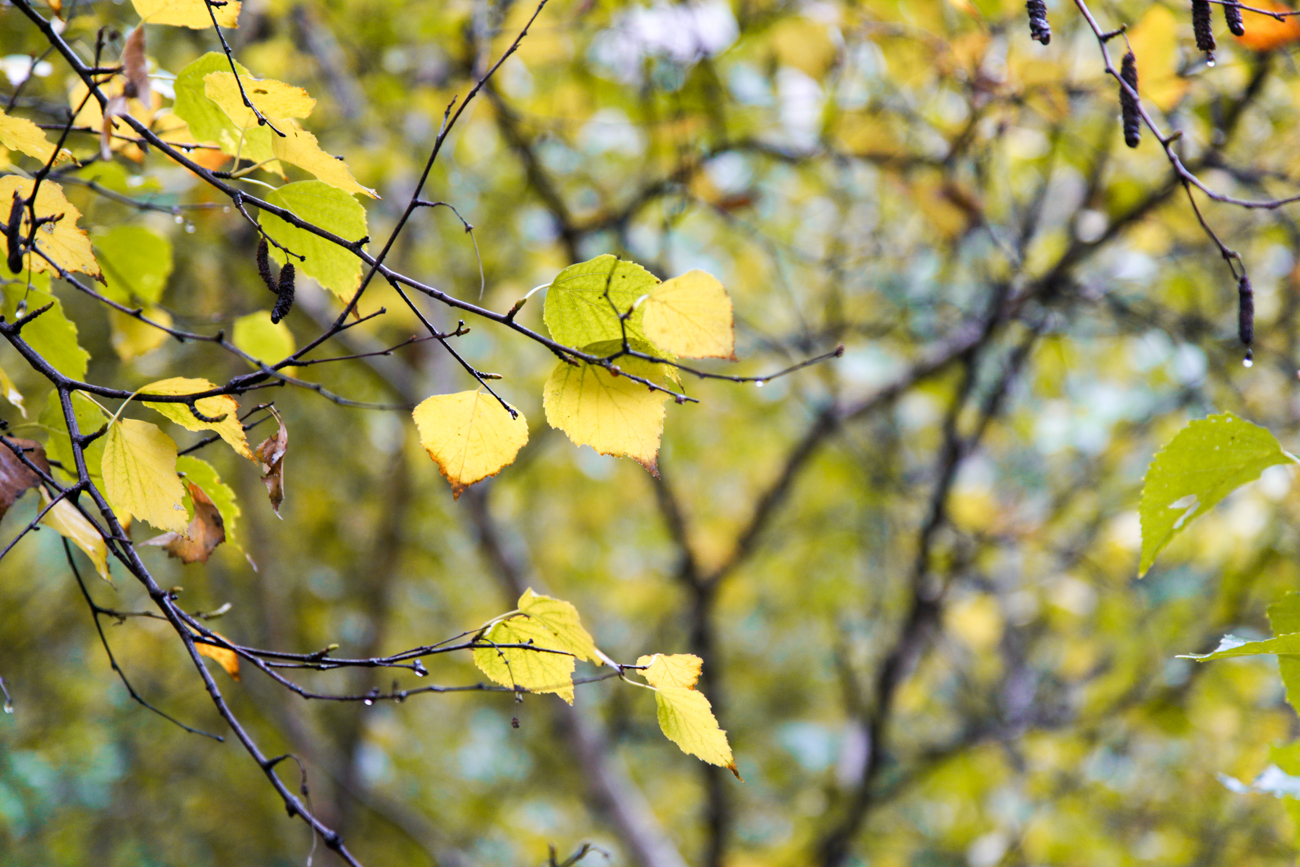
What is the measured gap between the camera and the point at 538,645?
61 cm

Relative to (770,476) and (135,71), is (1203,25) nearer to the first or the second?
(135,71)

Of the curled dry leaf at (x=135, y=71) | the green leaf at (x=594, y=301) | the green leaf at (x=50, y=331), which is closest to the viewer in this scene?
the curled dry leaf at (x=135, y=71)

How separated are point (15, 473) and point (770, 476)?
2631mm

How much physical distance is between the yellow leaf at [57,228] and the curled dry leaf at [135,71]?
0.68 feet

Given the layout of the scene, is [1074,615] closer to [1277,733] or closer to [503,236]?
[1277,733]

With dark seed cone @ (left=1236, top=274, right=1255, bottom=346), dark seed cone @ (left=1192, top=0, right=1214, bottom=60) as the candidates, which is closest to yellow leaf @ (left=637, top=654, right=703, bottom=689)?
dark seed cone @ (left=1236, top=274, right=1255, bottom=346)

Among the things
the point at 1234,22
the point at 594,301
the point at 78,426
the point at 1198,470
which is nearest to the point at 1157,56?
the point at 1234,22

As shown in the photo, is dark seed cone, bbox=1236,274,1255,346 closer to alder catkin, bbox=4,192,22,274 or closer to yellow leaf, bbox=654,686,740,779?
yellow leaf, bbox=654,686,740,779

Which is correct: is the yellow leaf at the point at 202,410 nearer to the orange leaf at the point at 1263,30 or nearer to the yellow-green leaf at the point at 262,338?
the yellow-green leaf at the point at 262,338

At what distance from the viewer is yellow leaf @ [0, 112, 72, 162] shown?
0.57m

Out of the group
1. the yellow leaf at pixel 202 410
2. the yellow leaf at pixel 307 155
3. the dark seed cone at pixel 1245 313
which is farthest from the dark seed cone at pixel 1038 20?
the yellow leaf at pixel 202 410

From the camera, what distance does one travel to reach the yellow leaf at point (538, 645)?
60 centimetres

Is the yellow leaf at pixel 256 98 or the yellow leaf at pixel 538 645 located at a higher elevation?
the yellow leaf at pixel 256 98

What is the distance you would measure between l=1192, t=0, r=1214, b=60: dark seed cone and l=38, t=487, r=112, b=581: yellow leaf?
0.88m
